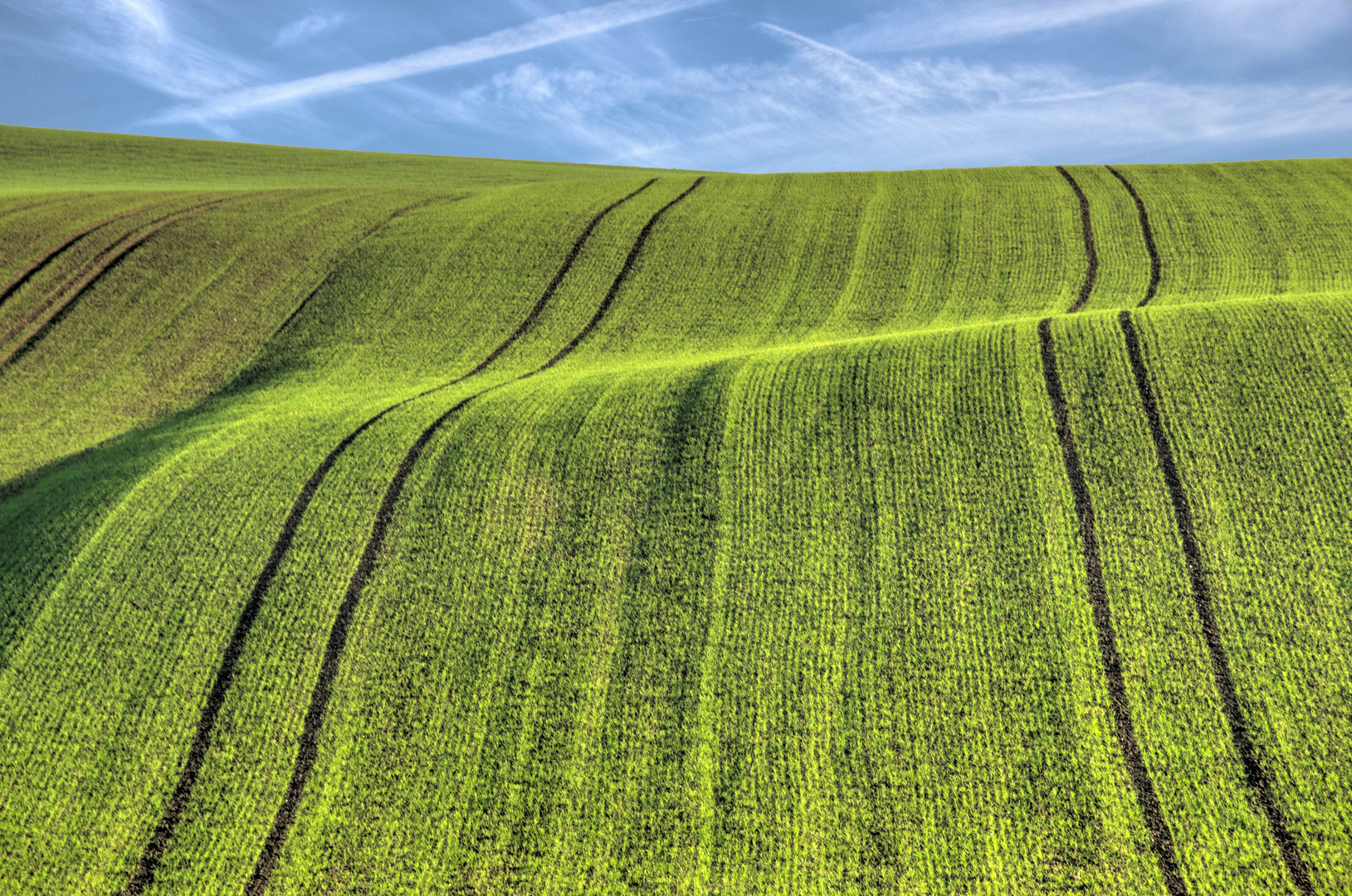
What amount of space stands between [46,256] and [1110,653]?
23456 mm

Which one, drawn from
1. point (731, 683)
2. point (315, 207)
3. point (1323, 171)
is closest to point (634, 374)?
point (731, 683)

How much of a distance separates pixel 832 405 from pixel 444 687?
223 inches

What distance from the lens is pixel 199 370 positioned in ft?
50.2

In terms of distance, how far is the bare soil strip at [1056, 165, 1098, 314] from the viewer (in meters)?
15.0

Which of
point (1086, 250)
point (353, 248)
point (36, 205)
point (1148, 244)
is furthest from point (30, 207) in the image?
point (1148, 244)

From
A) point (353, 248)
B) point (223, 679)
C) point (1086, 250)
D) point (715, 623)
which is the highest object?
point (1086, 250)

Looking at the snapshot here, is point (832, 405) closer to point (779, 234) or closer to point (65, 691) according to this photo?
point (65, 691)

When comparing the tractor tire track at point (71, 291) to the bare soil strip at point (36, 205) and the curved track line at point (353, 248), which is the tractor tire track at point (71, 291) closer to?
the bare soil strip at point (36, 205)

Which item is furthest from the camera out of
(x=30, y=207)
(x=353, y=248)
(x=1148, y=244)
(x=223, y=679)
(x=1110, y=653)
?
(x=30, y=207)

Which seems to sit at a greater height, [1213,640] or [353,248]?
[353,248]

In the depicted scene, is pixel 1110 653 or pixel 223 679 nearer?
pixel 1110 653

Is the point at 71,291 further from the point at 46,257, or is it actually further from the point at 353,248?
the point at 353,248

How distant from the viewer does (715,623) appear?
770cm

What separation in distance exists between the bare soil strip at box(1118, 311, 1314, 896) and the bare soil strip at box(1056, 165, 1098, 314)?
528cm
